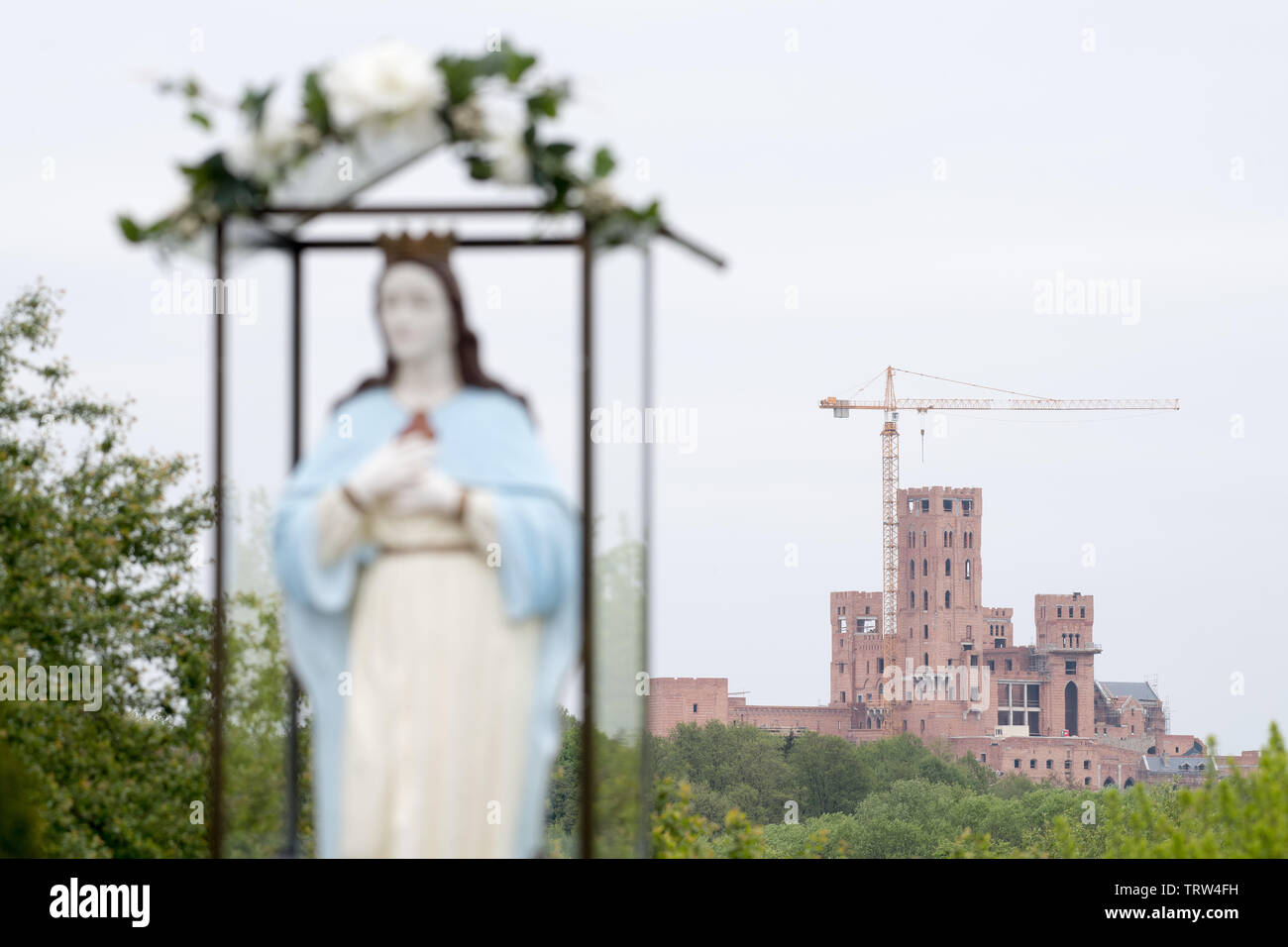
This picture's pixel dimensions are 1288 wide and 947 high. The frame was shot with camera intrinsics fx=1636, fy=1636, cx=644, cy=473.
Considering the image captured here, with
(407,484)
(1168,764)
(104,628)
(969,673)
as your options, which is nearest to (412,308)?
(407,484)

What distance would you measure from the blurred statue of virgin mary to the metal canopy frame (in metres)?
0.16

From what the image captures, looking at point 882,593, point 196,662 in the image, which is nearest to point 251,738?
point 196,662

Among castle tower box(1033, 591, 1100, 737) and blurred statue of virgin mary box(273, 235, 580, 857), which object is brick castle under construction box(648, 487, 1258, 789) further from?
blurred statue of virgin mary box(273, 235, 580, 857)

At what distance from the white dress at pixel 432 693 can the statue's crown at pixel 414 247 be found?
973 millimetres

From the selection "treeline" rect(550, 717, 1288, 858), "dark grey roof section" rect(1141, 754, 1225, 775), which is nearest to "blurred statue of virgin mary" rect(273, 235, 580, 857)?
"treeline" rect(550, 717, 1288, 858)

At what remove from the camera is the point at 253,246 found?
702cm

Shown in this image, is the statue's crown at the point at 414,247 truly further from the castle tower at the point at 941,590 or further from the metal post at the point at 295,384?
the castle tower at the point at 941,590

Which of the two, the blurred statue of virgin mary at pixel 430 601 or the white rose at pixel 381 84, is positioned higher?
the white rose at pixel 381 84

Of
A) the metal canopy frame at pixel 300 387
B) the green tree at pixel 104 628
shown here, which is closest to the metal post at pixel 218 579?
the metal canopy frame at pixel 300 387

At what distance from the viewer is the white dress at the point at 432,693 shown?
6.21 metres

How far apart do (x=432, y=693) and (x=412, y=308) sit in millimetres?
1500

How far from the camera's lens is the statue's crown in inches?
254

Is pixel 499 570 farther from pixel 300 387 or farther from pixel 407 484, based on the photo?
pixel 300 387

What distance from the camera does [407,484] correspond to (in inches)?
246
